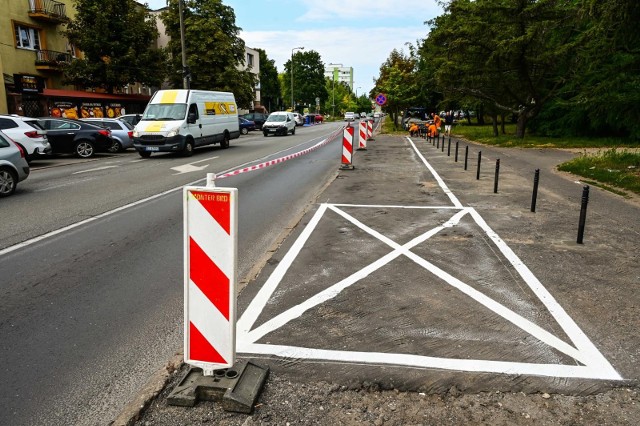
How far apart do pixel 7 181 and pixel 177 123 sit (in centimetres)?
913

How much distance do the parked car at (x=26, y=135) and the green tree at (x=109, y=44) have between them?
59.2 feet

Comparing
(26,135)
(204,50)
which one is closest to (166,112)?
(26,135)

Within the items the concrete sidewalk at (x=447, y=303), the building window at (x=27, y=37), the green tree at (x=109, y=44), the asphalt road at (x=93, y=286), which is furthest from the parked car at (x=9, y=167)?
the green tree at (x=109, y=44)

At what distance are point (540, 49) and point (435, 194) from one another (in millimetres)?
18563

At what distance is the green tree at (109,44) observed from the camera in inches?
1273

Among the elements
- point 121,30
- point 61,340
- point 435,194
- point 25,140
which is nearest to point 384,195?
point 435,194

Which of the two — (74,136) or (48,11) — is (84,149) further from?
(48,11)

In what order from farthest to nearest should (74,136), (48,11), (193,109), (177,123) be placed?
(48,11)
(193,109)
(74,136)
(177,123)

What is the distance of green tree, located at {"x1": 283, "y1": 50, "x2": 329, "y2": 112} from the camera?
103562mm

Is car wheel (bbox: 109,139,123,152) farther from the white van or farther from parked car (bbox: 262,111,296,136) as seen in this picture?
parked car (bbox: 262,111,296,136)

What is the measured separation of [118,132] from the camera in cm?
2245

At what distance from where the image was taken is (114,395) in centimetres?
321

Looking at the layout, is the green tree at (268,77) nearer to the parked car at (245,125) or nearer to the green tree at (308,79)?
the green tree at (308,79)


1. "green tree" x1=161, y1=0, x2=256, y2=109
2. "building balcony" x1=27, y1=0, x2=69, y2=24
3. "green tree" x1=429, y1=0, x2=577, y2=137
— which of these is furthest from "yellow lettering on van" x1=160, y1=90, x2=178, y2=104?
"green tree" x1=161, y1=0, x2=256, y2=109
